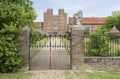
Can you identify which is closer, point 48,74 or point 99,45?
point 48,74

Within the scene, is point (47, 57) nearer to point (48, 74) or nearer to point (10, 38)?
point (10, 38)

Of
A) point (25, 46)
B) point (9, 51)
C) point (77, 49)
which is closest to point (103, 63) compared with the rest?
point (77, 49)

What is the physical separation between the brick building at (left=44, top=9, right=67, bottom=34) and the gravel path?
4008 inches

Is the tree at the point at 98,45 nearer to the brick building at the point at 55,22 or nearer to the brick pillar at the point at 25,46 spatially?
the brick pillar at the point at 25,46

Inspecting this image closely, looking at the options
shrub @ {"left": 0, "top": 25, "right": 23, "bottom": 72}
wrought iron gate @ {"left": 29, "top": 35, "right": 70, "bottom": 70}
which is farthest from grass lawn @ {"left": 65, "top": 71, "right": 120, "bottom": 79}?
shrub @ {"left": 0, "top": 25, "right": 23, "bottom": 72}

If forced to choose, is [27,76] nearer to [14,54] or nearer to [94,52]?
[14,54]

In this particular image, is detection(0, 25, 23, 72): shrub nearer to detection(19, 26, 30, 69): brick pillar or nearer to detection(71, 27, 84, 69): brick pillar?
detection(19, 26, 30, 69): brick pillar

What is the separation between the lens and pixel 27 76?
39.8 ft

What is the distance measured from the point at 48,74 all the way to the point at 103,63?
10.2 ft

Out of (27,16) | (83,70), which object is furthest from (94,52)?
(27,16)

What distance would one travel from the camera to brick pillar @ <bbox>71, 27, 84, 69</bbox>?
13852 mm

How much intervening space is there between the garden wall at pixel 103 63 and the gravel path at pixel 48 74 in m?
1.60

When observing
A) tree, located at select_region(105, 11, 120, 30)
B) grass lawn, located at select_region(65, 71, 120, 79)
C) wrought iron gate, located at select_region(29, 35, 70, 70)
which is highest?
tree, located at select_region(105, 11, 120, 30)

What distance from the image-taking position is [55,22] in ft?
385
